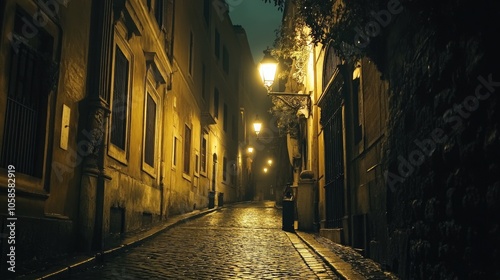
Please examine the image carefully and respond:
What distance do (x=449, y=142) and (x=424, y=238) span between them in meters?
1.19

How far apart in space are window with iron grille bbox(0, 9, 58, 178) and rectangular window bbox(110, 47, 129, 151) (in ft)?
10.9

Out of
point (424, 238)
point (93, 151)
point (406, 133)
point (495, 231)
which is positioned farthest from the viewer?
point (93, 151)

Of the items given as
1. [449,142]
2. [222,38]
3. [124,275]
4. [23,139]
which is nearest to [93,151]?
[23,139]

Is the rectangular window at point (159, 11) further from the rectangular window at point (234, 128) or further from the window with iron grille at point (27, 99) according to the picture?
the rectangular window at point (234, 128)

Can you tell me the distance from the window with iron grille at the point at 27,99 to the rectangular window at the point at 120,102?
333cm

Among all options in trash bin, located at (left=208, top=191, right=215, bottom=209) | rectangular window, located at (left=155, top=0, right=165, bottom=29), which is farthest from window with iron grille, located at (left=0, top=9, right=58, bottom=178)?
trash bin, located at (left=208, top=191, right=215, bottom=209)

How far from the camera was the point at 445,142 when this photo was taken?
13.1 ft

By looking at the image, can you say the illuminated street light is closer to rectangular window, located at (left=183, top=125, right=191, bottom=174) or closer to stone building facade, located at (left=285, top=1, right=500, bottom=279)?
stone building facade, located at (left=285, top=1, right=500, bottom=279)

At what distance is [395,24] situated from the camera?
598 centimetres

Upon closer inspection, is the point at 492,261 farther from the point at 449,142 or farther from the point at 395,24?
the point at 395,24

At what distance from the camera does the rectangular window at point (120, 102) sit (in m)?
10.4

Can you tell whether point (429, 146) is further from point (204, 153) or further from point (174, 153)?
point (204, 153)

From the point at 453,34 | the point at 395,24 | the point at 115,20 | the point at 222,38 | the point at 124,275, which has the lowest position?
the point at 124,275

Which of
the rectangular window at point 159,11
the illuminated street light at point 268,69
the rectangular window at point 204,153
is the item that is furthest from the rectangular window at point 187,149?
the illuminated street light at point 268,69
